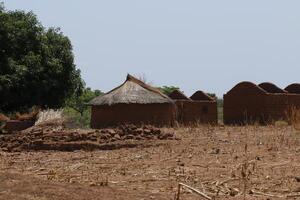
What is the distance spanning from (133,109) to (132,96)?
2.76 ft

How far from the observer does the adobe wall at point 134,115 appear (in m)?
19.1

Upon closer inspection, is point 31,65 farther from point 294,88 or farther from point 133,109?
point 294,88

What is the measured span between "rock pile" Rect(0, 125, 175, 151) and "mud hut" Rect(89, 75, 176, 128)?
19.8 ft

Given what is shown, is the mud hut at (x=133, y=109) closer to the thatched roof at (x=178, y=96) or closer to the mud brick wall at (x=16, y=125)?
the thatched roof at (x=178, y=96)

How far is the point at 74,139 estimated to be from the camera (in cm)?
1209

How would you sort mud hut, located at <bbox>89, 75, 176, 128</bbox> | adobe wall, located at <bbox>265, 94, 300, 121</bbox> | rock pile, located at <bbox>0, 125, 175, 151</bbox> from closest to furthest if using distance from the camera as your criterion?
rock pile, located at <bbox>0, 125, 175, 151</bbox> → mud hut, located at <bbox>89, 75, 176, 128</bbox> → adobe wall, located at <bbox>265, 94, 300, 121</bbox>

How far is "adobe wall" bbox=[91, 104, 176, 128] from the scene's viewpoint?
62.7ft

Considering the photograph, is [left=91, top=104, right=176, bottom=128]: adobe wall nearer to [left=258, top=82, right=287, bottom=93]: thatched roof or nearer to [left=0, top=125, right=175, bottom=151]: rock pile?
[left=258, top=82, right=287, bottom=93]: thatched roof

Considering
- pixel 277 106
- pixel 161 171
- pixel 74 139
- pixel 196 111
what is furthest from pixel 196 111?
pixel 161 171

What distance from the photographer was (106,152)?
10.8 meters

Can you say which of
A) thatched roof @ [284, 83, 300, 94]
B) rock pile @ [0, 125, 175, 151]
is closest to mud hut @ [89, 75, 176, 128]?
thatched roof @ [284, 83, 300, 94]

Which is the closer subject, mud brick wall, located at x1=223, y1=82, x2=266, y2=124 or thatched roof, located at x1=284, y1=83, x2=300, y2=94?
mud brick wall, located at x1=223, y1=82, x2=266, y2=124

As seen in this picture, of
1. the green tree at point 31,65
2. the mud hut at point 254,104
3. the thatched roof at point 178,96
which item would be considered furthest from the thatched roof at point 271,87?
the green tree at point 31,65

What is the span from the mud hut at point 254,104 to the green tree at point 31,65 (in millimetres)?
6468
